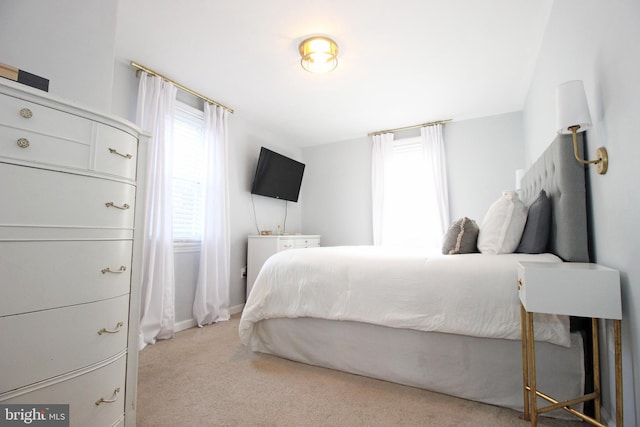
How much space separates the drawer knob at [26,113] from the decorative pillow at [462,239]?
2370 millimetres

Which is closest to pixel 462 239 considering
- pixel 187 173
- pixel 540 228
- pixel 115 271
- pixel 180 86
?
pixel 540 228

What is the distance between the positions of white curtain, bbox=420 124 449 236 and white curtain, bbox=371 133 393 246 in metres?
0.53

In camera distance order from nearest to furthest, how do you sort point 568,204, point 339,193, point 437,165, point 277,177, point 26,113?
point 26,113 < point 568,204 < point 437,165 < point 277,177 < point 339,193

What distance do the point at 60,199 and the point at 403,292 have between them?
1716 millimetres

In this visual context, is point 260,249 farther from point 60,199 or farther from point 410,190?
point 60,199

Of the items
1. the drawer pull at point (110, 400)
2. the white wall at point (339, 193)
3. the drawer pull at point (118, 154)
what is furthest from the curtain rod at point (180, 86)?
the drawer pull at point (110, 400)

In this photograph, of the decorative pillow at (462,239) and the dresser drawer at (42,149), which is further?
the decorative pillow at (462,239)

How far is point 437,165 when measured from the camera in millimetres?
4082

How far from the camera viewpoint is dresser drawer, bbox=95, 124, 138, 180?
119 cm

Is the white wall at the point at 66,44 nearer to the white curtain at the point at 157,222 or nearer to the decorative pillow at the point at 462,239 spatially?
the white curtain at the point at 157,222

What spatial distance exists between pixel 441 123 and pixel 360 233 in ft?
6.52

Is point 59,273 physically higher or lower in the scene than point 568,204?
lower

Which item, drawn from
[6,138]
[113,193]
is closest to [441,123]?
[113,193]

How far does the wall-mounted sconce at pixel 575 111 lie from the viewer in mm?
1285
